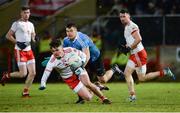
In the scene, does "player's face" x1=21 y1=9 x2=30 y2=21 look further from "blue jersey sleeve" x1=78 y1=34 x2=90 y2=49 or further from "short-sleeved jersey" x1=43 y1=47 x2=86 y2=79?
"short-sleeved jersey" x1=43 y1=47 x2=86 y2=79

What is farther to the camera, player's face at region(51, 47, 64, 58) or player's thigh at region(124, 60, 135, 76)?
player's thigh at region(124, 60, 135, 76)

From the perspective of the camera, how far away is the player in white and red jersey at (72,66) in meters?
16.6

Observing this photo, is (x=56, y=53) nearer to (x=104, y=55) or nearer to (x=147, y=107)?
(x=147, y=107)

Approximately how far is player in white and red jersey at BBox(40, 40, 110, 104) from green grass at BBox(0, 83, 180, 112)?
387mm

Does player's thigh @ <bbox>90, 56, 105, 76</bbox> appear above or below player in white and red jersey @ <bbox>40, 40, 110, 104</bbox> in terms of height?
below

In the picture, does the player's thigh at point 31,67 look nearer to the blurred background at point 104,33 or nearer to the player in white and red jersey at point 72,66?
the player in white and red jersey at point 72,66

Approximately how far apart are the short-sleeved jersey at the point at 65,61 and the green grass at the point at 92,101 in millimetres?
788

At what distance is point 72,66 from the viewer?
55.4 feet

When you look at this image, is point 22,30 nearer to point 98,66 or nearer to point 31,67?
point 31,67

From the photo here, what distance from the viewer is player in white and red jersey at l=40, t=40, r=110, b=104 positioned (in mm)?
16594

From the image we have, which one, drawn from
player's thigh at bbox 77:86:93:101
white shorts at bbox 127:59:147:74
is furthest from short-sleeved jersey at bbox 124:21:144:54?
player's thigh at bbox 77:86:93:101

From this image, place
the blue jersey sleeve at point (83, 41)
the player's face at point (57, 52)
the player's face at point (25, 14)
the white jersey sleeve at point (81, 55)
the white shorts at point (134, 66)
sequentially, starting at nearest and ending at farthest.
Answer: the player's face at point (57, 52)
the white jersey sleeve at point (81, 55)
the blue jersey sleeve at point (83, 41)
the white shorts at point (134, 66)
the player's face at point (25, 14)

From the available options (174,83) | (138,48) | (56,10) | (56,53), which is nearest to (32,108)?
(56,53)

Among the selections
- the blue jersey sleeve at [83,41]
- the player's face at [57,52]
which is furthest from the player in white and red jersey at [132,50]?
the player's face at [57,52]
